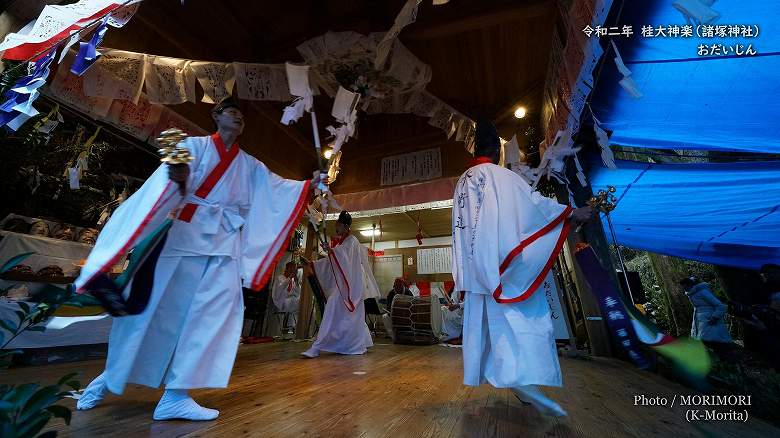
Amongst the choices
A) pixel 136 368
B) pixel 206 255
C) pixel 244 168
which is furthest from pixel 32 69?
pixel 136 368

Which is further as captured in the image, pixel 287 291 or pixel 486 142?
pixel 287 291

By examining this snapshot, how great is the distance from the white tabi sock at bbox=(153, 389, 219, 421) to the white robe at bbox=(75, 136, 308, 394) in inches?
2.4

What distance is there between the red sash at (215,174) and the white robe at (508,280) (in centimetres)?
162

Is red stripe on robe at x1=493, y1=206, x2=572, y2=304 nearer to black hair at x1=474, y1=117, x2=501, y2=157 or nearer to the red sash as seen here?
black hair at x1=474, y1=117, x2=501, y2=157

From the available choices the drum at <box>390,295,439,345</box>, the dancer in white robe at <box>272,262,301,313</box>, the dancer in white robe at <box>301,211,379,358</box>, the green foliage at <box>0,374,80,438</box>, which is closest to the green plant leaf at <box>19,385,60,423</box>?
the green foliage at <box>0,374,80,438</box>

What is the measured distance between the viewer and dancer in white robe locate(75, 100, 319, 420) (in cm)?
162

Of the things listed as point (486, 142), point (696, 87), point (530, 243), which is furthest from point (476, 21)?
point (530, 243)

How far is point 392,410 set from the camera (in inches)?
68.7

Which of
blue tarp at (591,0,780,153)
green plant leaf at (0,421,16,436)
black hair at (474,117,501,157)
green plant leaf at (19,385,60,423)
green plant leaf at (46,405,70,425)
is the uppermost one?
blue tarp at (591,0,780,153)

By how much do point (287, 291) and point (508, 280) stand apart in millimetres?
6689

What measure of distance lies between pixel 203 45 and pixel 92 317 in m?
4.03

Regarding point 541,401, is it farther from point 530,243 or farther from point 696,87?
point 696,87

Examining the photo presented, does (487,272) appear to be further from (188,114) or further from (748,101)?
(188,114)

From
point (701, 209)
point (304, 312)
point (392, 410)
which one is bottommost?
point (392, 410)
